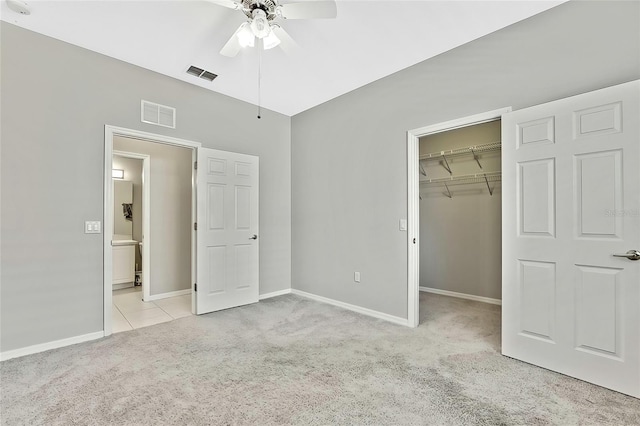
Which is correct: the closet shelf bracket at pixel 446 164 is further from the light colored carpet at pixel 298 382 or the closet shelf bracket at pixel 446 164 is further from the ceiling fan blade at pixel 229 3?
the ceiling fan blade at pixel 229 3

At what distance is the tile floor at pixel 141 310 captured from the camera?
11.1 feet

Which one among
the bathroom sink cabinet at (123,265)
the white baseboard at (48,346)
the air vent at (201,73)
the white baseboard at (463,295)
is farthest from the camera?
the bathroom sink cabinet at (123,265)

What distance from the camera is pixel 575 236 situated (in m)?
2.18

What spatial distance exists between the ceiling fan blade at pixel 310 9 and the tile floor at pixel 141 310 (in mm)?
3360

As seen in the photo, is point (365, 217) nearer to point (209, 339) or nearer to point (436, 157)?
point (436, 157)

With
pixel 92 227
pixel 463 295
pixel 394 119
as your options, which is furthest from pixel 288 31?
pixel 463 295

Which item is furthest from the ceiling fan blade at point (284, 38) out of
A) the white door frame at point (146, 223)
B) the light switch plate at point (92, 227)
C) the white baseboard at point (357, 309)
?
the white door frame at point (146, 223)

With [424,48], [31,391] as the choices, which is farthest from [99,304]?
[424,48]

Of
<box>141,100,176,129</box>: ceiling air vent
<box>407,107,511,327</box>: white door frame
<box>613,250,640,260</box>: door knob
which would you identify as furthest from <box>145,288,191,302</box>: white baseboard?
<box>613,250,640,260</box>: door knob

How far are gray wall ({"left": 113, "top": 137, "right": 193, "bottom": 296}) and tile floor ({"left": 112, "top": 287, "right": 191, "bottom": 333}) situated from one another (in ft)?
0.96

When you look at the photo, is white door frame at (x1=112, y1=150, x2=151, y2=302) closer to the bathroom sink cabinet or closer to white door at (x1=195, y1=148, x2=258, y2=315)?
the bathroom sink cabinet

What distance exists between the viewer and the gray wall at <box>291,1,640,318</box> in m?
2.22

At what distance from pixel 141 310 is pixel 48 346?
120 centimetres

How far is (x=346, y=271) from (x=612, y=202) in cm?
266
